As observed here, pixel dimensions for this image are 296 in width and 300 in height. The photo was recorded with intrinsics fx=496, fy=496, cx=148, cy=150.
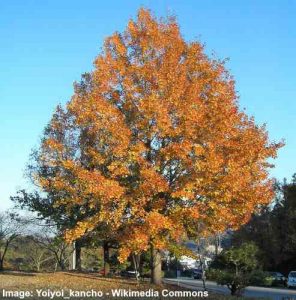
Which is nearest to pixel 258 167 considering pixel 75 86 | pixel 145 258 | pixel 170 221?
pixel 170 221

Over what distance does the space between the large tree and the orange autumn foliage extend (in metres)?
0.04

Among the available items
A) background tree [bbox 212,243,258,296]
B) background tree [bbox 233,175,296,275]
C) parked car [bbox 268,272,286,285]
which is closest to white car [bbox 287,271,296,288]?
parked car [bbox 268,272,286,285]

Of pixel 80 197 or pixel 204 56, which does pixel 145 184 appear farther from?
→ pixel 204 56

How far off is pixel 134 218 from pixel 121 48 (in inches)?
281

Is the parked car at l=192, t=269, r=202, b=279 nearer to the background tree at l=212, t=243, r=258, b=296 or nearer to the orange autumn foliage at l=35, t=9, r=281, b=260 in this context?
the background tree at l=212, t=243, r=258, b=296

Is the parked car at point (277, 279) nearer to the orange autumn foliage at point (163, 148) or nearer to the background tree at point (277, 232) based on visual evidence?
the background tree at point (277, 232)

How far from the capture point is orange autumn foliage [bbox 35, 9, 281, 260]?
17922mm

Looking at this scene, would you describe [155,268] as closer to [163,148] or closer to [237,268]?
[237,268]

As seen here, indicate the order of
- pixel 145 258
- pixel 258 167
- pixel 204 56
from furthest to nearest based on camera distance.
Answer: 1. pixel 145 258
2. pixel 204 56
3. pixel 258 167

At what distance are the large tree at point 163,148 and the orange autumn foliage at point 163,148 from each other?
0.13 ft

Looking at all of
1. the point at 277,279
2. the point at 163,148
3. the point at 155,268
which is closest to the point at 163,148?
the point at 163,148

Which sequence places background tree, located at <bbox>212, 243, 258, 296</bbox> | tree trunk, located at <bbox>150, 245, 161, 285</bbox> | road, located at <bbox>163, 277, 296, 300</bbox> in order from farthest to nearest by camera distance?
1. road, located at <bbox>163, 277, 296, 300</bbox>
2. tree trunk, located at <bbox>150, 245, 161, 285</bbox>
3. background tree, located at <bbox>212, 243, 258, 296</bbox>

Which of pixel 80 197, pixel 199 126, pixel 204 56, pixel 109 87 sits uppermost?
pixel 204 56

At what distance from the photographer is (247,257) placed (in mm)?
23672
